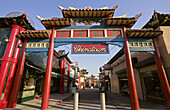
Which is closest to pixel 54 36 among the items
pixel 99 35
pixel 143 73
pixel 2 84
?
pixel 99 35

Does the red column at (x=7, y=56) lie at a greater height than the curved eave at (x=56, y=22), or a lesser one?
lesser

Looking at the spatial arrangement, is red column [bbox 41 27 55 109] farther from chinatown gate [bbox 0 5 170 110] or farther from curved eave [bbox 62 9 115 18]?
curved eave [bbox 62 9 115 18]

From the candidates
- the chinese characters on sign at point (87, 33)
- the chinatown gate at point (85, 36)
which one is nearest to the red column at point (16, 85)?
the chinatown gate at point (85, 36)

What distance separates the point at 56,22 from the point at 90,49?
12.8 feet

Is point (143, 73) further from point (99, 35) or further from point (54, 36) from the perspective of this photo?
point (54, 36)

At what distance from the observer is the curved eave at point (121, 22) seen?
23.5 ft

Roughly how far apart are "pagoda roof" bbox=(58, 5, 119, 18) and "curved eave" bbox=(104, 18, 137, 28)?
959mm

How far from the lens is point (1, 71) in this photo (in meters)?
6.28

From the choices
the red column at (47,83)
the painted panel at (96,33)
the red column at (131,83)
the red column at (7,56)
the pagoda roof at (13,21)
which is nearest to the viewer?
the red column at (131,83)

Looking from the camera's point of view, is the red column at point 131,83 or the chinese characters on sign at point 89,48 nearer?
the red column at point 131,83

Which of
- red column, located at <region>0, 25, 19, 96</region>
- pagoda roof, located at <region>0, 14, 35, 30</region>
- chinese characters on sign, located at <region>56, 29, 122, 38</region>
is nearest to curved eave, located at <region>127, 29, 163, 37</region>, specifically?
chinese characters on sign, located at <region>56, 29, 122, 38</region>

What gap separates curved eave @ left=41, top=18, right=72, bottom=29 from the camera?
7.25m

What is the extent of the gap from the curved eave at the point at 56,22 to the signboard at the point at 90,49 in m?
2.23

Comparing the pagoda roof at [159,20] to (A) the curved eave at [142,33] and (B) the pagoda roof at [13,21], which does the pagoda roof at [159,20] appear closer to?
(A) the curved eave at [142,33]
